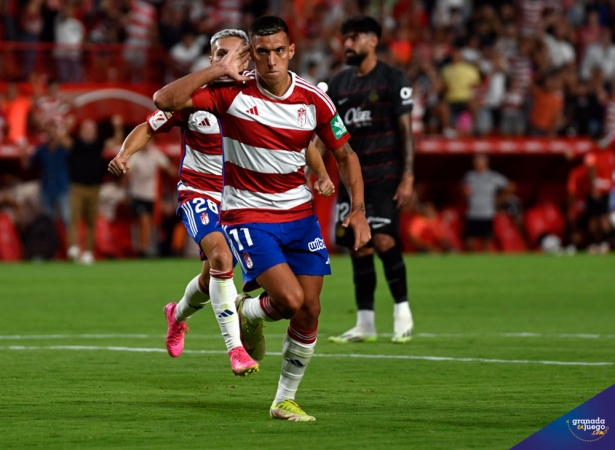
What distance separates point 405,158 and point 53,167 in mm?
11918

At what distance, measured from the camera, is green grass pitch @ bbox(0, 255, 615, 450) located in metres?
6.20

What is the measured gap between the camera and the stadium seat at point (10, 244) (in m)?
21.6

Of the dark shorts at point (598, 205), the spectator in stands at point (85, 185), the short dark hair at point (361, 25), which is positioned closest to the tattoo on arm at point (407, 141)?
the short dark hair at point (361, 25)

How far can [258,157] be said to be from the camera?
6934 millimetres

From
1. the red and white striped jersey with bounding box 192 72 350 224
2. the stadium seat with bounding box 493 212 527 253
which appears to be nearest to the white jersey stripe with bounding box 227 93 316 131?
→ the red and white striped jersey with bounding box 192 72 350 224

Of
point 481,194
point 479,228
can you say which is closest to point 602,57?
point 481,194

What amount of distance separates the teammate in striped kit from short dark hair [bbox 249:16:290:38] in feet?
4.21

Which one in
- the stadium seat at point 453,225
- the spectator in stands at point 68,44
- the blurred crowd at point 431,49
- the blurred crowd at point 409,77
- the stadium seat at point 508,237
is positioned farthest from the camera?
the stadium seat at point 508,237

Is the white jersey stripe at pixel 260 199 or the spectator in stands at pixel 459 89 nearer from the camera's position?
the white jersey stripe at pixel 260 199

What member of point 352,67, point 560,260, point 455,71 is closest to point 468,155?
point 455,71

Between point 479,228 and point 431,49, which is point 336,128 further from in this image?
point 431,49

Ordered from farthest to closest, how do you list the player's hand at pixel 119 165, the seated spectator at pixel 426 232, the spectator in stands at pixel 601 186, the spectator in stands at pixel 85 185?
the seated spectator at pixel 426 232
the spectator in stands at pixel 601 186
the spectator in stands at pixel 85 185
the player's hand at pixel 119 165

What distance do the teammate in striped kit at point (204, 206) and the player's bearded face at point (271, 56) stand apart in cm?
125

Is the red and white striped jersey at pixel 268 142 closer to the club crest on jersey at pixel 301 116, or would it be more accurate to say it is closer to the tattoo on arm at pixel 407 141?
the club crest on jersey at pixel 301 116
